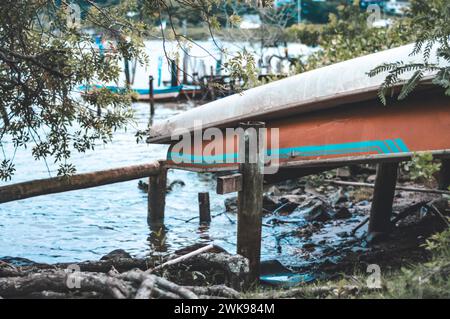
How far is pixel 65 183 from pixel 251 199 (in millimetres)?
2491

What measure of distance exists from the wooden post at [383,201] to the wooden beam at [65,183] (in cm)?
313

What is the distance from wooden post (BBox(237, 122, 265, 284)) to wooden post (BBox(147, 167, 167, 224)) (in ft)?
9.73

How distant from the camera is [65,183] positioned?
27.8ft

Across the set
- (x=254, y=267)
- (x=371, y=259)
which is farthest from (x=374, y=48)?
(x=254, y=267)

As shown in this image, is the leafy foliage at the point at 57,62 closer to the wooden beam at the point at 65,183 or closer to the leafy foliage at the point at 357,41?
the wooden beam at the point at 65,183

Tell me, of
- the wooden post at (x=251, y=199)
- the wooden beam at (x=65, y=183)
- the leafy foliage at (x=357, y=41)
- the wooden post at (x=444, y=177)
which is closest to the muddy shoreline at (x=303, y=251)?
the wooden post at (x=251, y=199)

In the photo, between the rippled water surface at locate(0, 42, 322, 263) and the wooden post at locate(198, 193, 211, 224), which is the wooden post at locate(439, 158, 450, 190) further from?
the wooden post at locate(198, 193, 211, 224)

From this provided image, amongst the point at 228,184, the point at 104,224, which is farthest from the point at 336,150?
the point at 104,224

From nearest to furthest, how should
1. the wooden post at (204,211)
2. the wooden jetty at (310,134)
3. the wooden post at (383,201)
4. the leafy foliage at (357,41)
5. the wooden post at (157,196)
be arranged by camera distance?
1. the wooden jetty at (310,134)
2. the wooden post at (383,201)
3. the wooden post at (157,196)
4. the wooden post at (204,211)
5. the leafy foliage at (357,41)

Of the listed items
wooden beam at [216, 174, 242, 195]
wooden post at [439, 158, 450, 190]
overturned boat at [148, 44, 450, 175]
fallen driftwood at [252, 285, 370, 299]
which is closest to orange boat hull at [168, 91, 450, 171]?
overturned boat at [148, 44, 450, 175]

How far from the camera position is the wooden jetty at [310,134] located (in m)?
7.32

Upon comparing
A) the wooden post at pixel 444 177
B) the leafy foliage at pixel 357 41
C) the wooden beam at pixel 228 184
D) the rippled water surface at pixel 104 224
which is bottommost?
the rippled water surface at pixel 104 224

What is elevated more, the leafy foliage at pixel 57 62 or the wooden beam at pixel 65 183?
the leafy foliage at pixel 57 62
